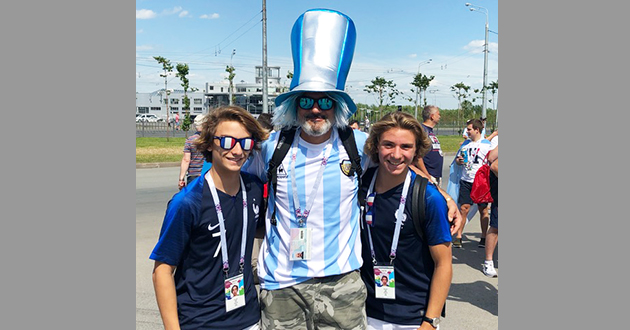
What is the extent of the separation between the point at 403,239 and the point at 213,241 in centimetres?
99

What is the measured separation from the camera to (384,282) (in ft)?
8.14

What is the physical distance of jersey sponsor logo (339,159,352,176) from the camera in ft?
8.49

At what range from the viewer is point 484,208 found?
6875 millimetres

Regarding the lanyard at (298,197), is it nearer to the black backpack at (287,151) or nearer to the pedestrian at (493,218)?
the black backpack at (287,151)

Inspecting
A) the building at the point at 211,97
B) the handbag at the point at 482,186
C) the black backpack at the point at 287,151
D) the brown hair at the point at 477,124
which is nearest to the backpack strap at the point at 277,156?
the black backpack at the point at 287,151

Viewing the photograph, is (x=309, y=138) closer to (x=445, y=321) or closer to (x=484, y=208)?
(x=445, y=321)

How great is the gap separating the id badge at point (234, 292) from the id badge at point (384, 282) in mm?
728

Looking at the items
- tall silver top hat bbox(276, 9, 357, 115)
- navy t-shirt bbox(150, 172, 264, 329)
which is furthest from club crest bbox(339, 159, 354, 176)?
navy t-shirt bbox(150, 172, 264, 329)

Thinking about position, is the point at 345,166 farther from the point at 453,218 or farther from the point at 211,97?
the point at 211,97

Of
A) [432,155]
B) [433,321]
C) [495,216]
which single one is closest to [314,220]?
[433,321]

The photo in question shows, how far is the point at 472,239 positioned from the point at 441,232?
18.5 feet

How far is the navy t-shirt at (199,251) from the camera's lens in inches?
85.2

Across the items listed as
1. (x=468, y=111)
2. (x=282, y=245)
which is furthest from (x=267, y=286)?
(x=468, y=111)

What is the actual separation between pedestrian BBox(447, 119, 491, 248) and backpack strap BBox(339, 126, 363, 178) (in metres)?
4.78
